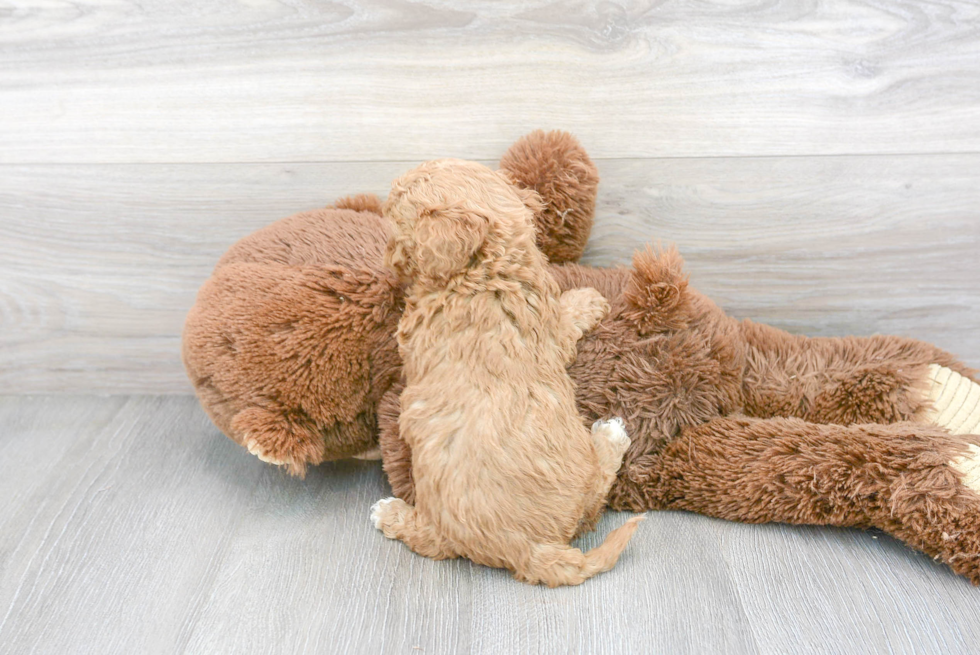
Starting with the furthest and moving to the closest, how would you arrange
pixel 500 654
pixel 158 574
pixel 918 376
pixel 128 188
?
pixel 128 188, pixel 918 376, pixel 158 574, pixel 500 654

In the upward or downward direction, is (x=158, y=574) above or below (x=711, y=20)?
below

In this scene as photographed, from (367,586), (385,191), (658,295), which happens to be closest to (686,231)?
(658,295)

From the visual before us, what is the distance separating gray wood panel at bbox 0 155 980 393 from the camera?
117 cm

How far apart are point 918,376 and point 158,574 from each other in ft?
3.69

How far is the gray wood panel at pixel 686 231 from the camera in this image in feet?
3.83

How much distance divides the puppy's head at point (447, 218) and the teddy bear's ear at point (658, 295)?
182 mm

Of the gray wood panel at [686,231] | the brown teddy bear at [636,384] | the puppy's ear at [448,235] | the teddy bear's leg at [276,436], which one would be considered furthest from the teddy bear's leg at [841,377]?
the teddy bear's leg at [276,436]

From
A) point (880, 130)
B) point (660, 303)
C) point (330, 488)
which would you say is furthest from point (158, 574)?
point (880, 130)

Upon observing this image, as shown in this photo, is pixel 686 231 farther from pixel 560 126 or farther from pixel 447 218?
pixel 447 218

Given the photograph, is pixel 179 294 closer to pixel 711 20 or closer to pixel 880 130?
pixel 711 20

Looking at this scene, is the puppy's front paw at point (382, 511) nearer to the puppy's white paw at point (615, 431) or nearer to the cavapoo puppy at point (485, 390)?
the cavapoo puppy at point (485, 390)

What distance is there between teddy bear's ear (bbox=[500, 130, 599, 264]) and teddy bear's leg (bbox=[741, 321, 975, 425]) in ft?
1.07

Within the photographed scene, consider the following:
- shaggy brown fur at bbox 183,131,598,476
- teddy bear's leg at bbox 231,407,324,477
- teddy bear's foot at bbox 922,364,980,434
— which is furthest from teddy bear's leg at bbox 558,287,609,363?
teddy bear's foot at bbox 922,364,980,434

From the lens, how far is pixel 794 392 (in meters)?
1.10
